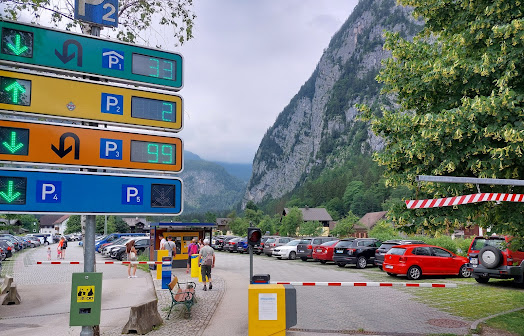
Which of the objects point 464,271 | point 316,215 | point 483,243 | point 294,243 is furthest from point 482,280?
point 316,215

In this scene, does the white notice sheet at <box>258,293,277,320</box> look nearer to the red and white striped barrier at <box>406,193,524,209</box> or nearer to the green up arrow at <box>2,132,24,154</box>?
the red and white striped barrier at <box>406,193,524,209</box>

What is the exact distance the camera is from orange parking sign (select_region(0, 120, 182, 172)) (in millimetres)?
5551

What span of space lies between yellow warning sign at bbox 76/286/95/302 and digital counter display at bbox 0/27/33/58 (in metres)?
3.17

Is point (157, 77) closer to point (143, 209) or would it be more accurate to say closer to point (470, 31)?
point (143, 209)

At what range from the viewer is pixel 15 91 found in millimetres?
5637

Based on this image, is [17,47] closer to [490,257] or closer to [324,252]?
[490,257]

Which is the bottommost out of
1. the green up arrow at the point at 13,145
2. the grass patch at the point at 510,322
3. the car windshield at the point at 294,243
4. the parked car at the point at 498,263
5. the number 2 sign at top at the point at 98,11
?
the car windshield at the point at 294,243

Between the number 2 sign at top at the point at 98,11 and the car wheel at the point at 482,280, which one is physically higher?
the number 2 sign at top at the point at 98,11

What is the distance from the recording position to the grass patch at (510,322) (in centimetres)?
941

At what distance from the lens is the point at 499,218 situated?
9.18 metres

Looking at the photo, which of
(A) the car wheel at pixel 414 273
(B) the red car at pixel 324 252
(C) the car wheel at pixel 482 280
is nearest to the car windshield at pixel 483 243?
(C) the car wheel at pixel 482 280

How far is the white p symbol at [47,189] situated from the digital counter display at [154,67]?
6.57ft

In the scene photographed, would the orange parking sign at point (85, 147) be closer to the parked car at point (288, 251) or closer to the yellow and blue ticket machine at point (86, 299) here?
the yellow and blue ticket machine at point (86, 299)

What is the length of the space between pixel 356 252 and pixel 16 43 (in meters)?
21.5
